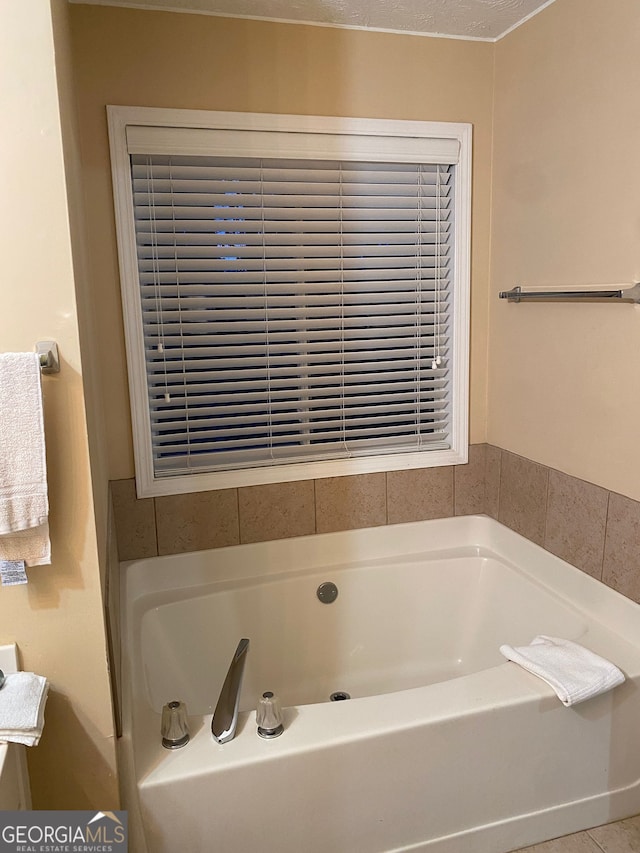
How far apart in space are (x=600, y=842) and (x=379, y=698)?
77 cm

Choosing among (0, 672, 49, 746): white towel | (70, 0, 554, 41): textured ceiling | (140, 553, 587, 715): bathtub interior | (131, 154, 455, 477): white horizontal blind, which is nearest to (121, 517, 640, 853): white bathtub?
(140, 553, 587, 715): bathtub interior

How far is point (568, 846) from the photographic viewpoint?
1.87 metres

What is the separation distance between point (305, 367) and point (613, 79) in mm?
1355

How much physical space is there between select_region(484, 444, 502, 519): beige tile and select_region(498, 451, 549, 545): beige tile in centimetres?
2

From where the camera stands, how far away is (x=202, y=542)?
2492 mm

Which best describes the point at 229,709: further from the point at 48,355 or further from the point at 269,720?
the point at 48,355

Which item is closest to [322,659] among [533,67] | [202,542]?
[202,542]

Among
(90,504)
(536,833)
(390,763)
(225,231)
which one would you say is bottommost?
(536,833)

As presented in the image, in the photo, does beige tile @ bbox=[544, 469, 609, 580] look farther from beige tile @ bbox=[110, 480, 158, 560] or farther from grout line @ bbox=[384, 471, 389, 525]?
beige tile @ bbox=[110, 480, 158, 560]

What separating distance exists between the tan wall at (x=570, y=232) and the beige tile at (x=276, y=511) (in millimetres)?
840

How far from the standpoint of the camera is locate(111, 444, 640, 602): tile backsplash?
216 centimetres

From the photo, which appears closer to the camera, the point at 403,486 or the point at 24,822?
the point at 24,822

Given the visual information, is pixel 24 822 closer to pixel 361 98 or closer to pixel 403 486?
pixel 403 486

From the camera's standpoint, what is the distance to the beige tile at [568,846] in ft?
6.09
